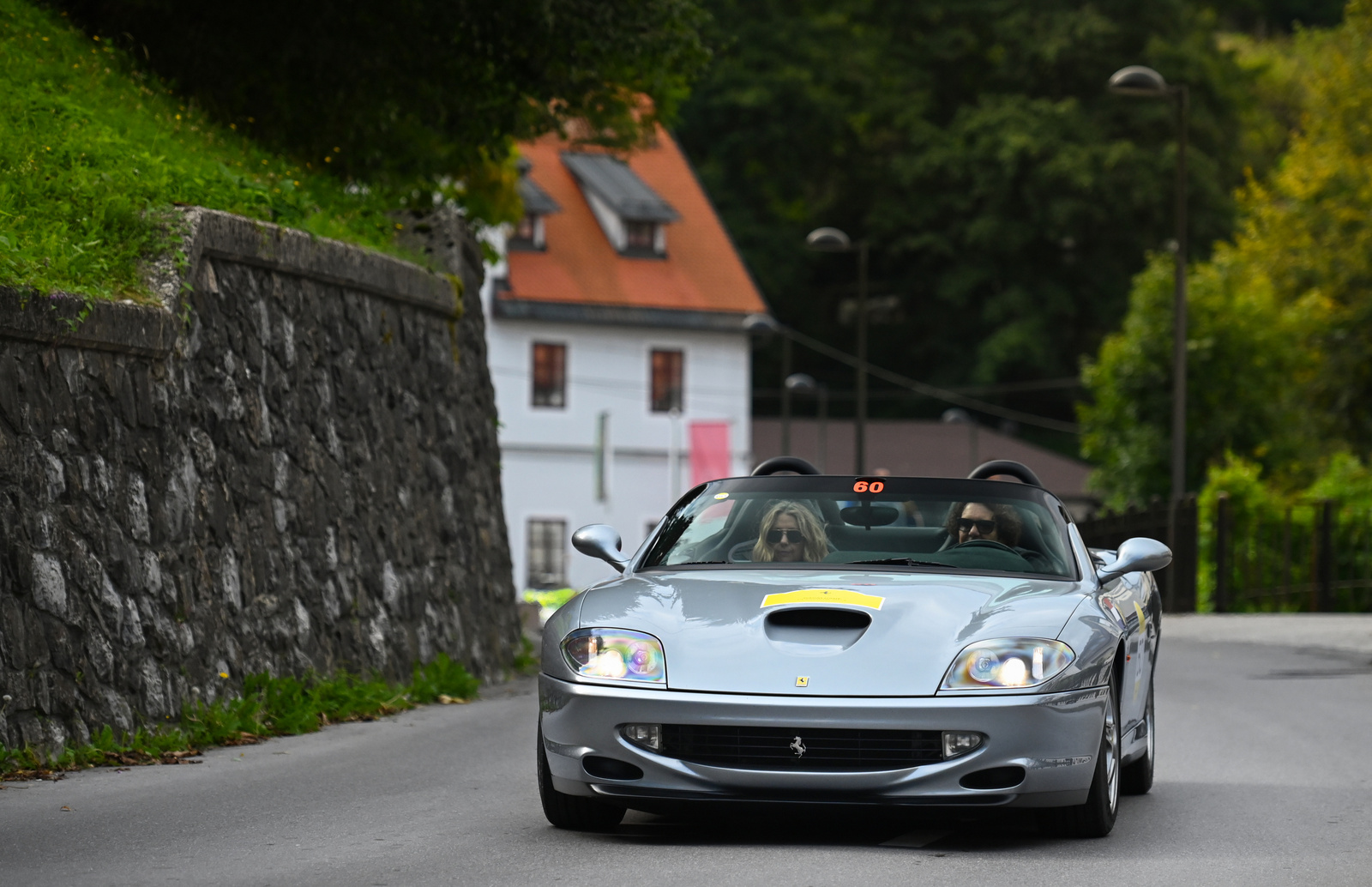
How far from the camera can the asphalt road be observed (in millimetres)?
6441

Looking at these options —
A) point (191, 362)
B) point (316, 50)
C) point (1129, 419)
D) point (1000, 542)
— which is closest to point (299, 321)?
point (191, 362)

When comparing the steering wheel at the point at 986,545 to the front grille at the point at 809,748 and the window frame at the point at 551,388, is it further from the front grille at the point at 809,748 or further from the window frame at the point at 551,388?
the window frame at the point at 551,388

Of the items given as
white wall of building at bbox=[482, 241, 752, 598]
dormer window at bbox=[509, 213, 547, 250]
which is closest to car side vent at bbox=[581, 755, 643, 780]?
white wall of building at bbox=[482, 241, 752, 598]

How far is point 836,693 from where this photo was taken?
6.64m

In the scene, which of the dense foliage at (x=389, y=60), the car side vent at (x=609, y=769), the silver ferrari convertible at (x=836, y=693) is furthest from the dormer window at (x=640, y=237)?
the car side vent at (x=609, y=769)

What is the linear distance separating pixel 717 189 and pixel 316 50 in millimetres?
43464

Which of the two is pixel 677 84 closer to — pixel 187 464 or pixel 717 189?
pixel 187 464

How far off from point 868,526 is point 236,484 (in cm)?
486

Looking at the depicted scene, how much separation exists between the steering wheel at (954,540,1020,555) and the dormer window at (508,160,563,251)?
4364cm

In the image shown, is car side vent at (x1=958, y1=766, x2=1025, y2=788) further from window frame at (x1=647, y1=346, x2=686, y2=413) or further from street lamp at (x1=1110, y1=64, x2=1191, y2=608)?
window frame at (x1=647, y1=346, x2=686, y2=413)

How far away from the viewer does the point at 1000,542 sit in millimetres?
8031

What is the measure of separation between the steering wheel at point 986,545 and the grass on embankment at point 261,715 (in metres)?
4.18

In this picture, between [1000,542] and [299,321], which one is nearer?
[1000,542]

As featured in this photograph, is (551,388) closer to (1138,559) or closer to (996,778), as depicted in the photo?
(1138,559)
